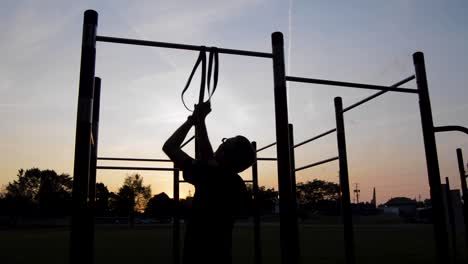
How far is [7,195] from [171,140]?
261 feet

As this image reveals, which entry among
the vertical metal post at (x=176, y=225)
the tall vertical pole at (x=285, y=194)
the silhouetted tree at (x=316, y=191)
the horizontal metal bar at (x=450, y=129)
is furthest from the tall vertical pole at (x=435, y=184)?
the silhouetted tree at (x=316, y=191)

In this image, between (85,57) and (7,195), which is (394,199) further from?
(85,57)

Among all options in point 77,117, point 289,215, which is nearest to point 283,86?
point 289,215

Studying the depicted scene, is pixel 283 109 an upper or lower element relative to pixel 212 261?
upper

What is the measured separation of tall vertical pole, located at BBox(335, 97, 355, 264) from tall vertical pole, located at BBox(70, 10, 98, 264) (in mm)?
3261

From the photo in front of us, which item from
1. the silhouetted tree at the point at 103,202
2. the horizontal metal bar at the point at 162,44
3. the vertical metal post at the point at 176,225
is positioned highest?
the silhouetted tree at the point at 103,202

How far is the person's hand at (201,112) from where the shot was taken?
7.21ft

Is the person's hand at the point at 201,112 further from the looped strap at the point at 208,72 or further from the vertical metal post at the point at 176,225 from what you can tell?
the vertical metal post at the point at 176,225

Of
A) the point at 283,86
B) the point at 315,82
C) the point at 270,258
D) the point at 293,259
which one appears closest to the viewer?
the point at 293,259

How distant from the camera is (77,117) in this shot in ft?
8.59

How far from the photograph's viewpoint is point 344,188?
206 inches

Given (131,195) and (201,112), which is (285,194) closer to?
(201,112)

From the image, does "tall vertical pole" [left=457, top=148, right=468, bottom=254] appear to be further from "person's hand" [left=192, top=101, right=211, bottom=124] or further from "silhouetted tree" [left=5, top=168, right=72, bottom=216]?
"silhouetted tree" [left=5, top=168, right=72, bottom=216]

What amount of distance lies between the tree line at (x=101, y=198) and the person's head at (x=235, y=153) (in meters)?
52.5
